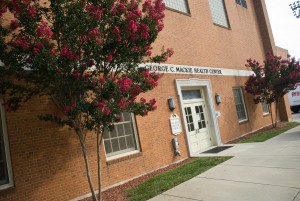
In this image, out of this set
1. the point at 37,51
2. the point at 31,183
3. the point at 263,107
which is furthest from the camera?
A: the point at 263,107

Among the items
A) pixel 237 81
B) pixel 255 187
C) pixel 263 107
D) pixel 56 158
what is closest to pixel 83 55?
pixel 56 158

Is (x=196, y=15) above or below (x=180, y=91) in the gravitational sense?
above

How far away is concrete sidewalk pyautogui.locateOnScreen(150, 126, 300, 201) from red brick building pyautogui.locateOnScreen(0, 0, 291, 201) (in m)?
2.28

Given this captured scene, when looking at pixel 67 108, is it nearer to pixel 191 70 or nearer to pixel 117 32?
pixel 117 32

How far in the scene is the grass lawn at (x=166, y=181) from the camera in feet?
20.0

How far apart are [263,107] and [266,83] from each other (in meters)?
2.65

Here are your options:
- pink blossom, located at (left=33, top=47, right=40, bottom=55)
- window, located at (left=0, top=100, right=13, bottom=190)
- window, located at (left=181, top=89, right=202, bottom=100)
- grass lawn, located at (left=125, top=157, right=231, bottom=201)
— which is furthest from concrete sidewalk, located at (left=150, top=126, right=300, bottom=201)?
pink blossom, located at (left=33, top=47, right=40, bottom=55)

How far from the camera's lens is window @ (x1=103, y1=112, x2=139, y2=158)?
25.3ft

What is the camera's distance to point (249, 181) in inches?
228

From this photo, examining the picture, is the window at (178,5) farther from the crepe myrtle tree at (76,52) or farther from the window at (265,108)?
the window at (265,108)

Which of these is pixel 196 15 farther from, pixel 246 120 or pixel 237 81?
pixel 246 120

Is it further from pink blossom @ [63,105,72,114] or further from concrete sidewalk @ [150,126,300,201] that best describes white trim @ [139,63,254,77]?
concrete sidewalk @ [150,126,300,201]

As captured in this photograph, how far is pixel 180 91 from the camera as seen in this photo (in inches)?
408

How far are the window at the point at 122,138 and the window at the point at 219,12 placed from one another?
28.4 ft
